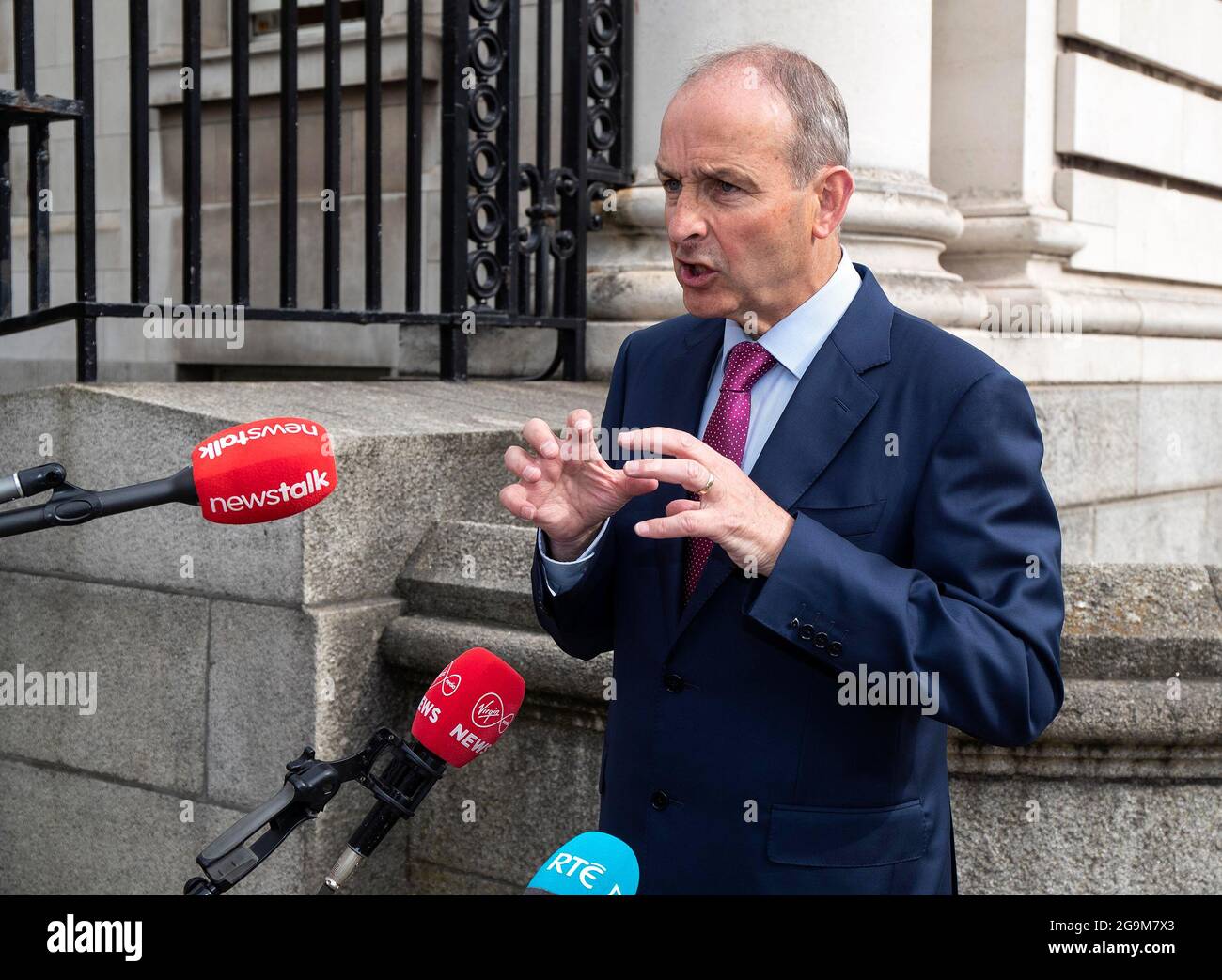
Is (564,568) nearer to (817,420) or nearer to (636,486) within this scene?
(636,486)

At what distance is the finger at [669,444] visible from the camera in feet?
6.69

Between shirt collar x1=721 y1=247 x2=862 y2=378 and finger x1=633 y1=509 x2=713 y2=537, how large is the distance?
19.3 inches

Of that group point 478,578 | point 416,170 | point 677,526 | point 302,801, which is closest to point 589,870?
point 677,526

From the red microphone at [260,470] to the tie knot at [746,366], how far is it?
65 cm

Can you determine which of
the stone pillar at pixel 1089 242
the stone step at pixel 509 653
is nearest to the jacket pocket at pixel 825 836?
the stone step at pixel 509 653

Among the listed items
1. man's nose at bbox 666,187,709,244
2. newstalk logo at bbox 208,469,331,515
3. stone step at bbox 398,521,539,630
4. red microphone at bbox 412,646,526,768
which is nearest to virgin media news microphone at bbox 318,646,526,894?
red microphone at bbox 412,646,526,768

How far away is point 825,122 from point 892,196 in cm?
364

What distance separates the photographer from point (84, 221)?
4.38m

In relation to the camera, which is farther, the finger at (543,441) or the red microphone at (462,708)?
the red microphone at (462,708)

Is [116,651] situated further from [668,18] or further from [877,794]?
[668,18]

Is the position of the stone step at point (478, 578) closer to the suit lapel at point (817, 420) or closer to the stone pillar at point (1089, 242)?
the suit lapel at point (817, 420)

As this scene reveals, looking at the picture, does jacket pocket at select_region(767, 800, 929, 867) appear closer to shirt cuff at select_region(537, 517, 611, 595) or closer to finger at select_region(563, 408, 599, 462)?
shirt cuff at select_region(537, 517, 611, 595)

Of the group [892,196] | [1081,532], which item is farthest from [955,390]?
[1081,532]

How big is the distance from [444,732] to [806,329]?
2.87 feet
